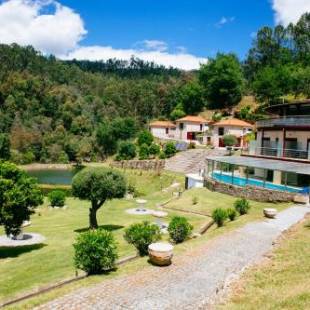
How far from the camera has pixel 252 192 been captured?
30.2 meters

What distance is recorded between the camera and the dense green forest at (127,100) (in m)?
81.2

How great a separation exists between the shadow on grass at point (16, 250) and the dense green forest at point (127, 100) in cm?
6216

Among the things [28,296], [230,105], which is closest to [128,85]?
[230,105]

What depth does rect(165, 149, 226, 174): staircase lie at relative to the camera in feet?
189

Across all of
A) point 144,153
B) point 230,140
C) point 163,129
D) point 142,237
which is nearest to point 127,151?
point 144,153

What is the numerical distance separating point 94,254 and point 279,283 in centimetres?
646

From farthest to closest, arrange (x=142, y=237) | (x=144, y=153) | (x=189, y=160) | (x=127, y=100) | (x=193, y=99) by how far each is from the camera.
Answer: (x=127, y=100)
(x=193, y=99)
(x=144, y=153)
(x=189, y=160)
(x=142, y=237)

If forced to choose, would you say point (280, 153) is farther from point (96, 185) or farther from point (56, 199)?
point (56, 199)

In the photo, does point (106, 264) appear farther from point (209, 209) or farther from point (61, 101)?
point (61, 101)

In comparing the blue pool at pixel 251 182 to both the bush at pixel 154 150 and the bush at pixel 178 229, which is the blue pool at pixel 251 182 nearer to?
the bush at pixel 178 229

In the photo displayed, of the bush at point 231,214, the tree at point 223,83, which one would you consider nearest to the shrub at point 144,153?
the tree at point 223,83

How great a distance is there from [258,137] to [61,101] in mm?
82620

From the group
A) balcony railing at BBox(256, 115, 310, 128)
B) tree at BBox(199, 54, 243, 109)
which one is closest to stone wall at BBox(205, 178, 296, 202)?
balcony railing at BBox(256, 115, 310, 128)

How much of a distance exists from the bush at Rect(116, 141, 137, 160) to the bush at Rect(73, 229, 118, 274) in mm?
61208
